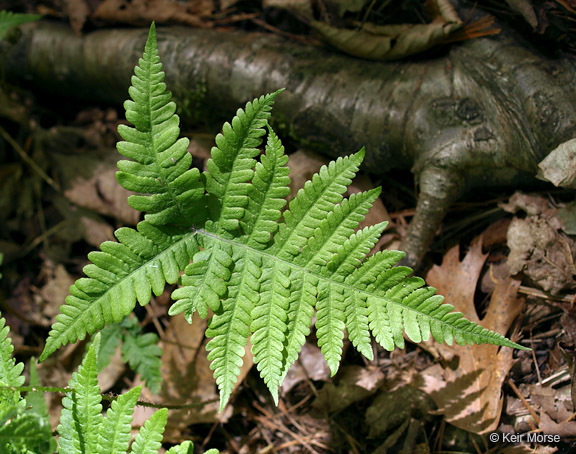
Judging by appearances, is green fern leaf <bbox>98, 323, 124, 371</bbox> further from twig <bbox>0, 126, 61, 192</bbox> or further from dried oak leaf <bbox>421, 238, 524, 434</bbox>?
dried oak leaf <bbox>421, 238, 524, 434</bbox>

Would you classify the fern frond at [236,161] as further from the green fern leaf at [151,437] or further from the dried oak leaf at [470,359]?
the dried oak leaf at [470,359]

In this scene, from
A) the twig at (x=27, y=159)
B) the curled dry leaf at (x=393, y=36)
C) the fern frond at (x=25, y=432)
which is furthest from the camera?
the twig at (x=27, y=159)

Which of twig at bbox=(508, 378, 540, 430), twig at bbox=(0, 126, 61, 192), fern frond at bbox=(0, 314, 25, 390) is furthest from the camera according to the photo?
twig at bbox=(0, 126, 61, 192)

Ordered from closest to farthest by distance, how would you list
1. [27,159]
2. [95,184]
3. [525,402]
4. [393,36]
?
[525,402]
[393,36]
[95,184]
[27,159]

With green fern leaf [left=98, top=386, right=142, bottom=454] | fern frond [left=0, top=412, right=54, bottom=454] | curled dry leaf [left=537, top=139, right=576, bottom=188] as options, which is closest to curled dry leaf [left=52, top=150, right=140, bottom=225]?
green fern leaf [left=98, top=386, right=142, bottom=454]

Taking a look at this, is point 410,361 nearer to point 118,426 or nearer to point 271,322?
point 271,322

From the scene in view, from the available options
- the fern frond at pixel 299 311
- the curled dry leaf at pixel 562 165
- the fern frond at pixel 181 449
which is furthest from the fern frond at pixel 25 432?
the curled dry leaf at pixel 562 165

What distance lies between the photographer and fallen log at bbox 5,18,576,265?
226 centimetres

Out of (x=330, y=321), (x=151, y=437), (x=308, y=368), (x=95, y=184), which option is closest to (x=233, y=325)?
(x=330, y=321)

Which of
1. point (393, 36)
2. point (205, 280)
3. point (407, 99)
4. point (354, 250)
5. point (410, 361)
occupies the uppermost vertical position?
point (393, 36)

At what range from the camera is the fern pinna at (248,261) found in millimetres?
1792

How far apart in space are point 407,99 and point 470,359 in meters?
1.51

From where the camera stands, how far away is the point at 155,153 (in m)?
1.80

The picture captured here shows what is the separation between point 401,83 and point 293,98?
0.68m
